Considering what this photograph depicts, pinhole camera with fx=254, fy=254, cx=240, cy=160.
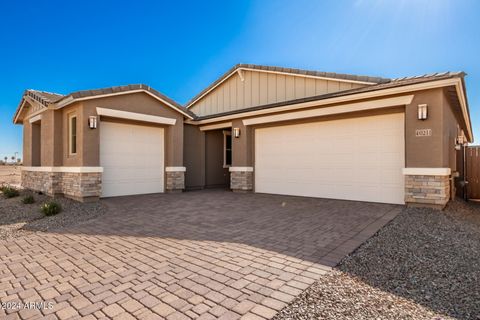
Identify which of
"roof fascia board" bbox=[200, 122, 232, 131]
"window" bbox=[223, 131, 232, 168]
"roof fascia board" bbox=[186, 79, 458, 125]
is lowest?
"window" bbox=[223, 131, 232, 168]

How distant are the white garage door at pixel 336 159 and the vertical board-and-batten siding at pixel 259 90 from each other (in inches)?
64.1

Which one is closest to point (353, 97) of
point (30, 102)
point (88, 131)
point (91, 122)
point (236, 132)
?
point (236, 132)

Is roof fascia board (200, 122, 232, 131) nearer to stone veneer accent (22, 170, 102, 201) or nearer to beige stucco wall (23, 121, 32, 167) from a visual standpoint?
stone veneer accent (22, 170, 102, 201)

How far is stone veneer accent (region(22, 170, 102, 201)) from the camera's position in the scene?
326 inches

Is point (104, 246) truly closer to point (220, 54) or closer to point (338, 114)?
point (338, 114)

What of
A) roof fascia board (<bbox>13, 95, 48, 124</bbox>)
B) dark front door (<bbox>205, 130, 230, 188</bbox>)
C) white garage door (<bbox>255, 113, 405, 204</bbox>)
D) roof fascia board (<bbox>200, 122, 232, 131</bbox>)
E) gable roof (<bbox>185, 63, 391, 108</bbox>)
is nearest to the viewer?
white garage door (<bbox>255, 113, 405, 204</bbox>)

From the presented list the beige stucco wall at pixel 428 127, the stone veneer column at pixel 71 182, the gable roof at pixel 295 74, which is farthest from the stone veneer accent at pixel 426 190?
the stone veneer column at pixel 71 182

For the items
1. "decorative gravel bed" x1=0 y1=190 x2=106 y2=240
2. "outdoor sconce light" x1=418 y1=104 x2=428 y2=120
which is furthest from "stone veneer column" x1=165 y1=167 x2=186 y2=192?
"outdoor sconce light" x1=418 y1=104 x2=428 y2=120

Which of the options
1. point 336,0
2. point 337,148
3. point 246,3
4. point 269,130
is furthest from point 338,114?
point 246,3

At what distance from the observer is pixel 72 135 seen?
911 cm

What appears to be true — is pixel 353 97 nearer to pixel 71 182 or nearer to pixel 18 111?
pixel 71 182

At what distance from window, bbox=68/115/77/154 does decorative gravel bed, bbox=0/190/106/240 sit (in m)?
1.81

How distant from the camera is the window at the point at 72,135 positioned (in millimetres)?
9078

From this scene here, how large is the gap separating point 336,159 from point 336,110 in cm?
163
